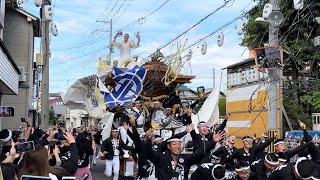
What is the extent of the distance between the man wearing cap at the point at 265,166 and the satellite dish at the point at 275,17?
3.96m

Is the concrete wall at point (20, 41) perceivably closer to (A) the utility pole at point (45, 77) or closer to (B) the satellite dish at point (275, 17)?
(A) the utility pole at point (45, 77)

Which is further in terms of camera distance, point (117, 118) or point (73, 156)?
point (117, 118)

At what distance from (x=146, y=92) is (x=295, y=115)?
315 inches

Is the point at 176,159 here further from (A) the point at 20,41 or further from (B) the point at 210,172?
(A) the point at 20,41

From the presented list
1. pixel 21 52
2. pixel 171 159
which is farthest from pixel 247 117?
pixel 171 159

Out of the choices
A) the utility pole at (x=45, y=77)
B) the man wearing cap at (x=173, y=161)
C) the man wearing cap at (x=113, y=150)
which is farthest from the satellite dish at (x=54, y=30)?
the man wearing cap at (x=173, y=161)

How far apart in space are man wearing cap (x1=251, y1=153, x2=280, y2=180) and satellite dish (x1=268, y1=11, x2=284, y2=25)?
13.0ft

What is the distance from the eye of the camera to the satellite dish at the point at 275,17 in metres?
9.84

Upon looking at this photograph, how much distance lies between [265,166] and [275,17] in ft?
13.7

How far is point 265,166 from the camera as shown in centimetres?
671

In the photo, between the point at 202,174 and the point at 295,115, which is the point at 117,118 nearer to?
the point at 202,174

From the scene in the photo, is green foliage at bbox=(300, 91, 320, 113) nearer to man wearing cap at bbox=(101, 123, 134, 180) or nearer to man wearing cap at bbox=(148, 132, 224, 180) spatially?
man wearing cap at bbox=(101, 123, 134, 180)

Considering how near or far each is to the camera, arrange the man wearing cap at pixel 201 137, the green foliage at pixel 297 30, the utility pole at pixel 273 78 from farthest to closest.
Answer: the utility pole at pixel 273 78
the green foliage at pixel 297 30
the man wearing cap at pixel 201 137

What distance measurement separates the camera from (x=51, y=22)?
15.3m
